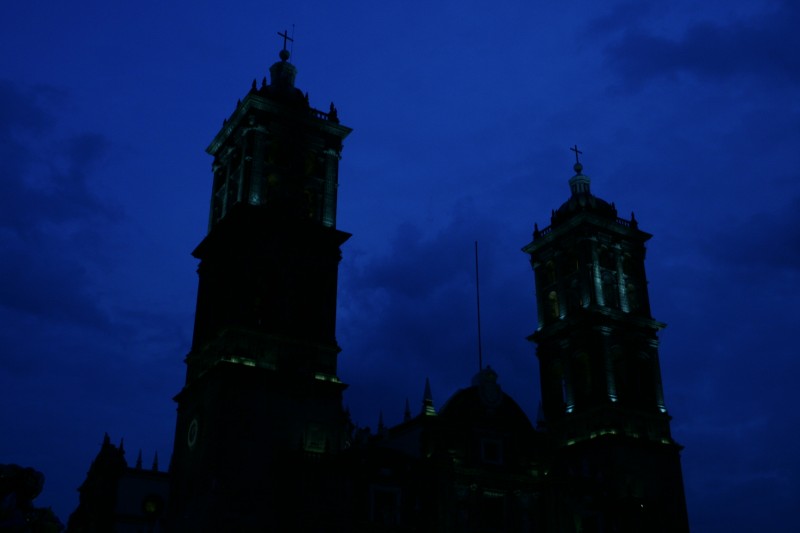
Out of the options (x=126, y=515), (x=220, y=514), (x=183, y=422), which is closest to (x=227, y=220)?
(x=183, y=422)

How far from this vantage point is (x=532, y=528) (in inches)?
2370

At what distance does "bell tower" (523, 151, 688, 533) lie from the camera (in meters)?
66.4

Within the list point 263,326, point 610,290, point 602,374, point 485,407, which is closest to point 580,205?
point 610,290

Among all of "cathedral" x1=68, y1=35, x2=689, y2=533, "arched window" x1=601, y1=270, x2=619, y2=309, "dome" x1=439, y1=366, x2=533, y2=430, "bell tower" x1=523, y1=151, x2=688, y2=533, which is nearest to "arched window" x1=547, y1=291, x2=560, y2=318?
"bell tower" x1=523, y1=151, x2=688, y2=533

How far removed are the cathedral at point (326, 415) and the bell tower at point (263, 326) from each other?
0.11 m

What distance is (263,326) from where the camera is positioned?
59.4 metres

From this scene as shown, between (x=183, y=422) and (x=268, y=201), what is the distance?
55.0ft

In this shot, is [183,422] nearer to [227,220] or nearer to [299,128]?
[227,220]

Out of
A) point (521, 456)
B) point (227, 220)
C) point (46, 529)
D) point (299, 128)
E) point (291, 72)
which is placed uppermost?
point (291, 72)

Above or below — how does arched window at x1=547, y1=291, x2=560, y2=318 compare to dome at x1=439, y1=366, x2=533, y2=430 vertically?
above

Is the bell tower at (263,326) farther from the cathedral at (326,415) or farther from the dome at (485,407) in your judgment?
the dome at (485,407)

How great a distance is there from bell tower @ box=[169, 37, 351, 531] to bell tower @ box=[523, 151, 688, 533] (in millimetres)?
19898

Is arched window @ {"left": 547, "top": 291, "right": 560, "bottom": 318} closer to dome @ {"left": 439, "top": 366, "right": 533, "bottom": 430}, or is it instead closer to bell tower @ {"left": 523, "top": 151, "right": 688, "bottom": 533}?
bell tower @ {"left": 523, "top": 151, "right": 688, "bottom": 533}

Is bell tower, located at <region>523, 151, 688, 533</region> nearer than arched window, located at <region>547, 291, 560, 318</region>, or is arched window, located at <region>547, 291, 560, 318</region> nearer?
bell tower, located at <region>523, 151, 688, 533</region>
